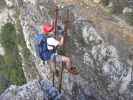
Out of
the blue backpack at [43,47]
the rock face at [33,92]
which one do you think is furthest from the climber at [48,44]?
the rock face at [33,92]

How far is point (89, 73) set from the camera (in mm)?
20000

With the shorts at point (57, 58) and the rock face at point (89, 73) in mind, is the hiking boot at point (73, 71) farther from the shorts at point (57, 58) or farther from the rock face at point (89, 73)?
the shorts at point (57, 58)

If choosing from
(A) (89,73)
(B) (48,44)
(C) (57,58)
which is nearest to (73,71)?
(A) (89,73)

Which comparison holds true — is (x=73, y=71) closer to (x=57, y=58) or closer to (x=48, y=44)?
(x=57, y=58)

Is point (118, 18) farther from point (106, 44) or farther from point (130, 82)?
point (130, 82)

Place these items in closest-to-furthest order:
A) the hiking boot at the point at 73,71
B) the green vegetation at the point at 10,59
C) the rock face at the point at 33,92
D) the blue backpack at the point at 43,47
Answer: the blue backpack at the point at 43,47
the rock face at the point at 33,92
the hiking boot at the point at 73,71
the green vegetation at the point at 10,59

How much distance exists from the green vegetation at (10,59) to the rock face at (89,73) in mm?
10312

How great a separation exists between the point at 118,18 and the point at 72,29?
2.45m

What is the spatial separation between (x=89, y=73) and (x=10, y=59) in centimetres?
1547

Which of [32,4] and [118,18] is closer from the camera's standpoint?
[118,18]

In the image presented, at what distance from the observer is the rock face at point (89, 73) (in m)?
18.5

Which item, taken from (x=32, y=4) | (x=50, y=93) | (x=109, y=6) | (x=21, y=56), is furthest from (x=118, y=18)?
(x=21, y=56)

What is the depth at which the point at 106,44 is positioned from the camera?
19188 mm

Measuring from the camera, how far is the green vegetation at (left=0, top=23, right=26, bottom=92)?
3297cm
